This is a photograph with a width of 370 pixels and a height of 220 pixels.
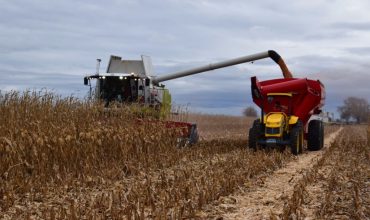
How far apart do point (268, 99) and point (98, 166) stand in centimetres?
629

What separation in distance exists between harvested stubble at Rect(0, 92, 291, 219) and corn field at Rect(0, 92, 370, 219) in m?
0.02

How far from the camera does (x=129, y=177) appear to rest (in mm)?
8555

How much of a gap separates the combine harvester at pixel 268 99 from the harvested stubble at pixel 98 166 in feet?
3.85

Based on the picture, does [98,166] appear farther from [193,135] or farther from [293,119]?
[293,119]

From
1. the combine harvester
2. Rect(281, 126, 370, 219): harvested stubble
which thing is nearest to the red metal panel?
the combine harvester

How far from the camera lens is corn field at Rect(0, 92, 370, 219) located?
18.8ft

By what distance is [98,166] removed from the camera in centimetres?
916

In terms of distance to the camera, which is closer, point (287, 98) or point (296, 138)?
point (296, 138)

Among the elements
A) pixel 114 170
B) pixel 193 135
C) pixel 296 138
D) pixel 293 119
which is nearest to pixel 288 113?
pixel 293 119

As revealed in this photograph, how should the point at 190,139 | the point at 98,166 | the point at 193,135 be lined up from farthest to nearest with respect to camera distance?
1. the point at 193,135
2. the point at 190,139
3. the point at 98,166

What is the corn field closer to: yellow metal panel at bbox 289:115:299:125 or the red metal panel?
yellow metal panel at bbox 289:115:299:125

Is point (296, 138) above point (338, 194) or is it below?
above

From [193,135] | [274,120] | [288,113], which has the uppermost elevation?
[288,113]

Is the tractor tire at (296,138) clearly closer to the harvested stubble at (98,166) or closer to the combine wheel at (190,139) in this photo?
the harvested stubble at (98,166)
